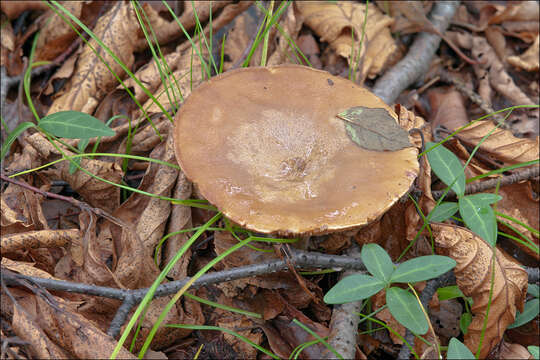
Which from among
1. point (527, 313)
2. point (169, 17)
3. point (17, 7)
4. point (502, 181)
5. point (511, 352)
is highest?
point (17, 7)

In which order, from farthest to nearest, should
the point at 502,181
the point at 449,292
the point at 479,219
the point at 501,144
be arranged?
1. the point at 501,144
2. the point at 502,181
3. the point at 449,292
4. the point at 479,219

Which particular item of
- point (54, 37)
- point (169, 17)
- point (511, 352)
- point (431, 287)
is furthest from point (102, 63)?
point (511, 352)

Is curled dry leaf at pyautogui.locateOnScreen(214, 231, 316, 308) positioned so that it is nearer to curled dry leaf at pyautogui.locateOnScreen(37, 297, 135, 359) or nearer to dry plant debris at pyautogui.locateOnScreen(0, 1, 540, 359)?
dry plant debris at pyautogui.locateOnScreen(0, 1, 540, 359)

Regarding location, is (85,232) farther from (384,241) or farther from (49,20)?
(49,20)

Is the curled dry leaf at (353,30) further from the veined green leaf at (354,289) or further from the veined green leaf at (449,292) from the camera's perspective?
the veined green leaf at (354,289)

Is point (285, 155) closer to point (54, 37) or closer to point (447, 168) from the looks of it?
point (447, 168)

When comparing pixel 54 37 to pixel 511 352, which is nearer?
pixel 511 352
